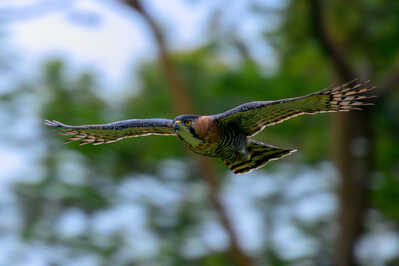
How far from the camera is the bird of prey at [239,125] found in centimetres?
323

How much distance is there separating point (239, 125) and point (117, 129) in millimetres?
695

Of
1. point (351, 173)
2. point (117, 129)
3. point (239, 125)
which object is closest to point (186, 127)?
point (239, 125)

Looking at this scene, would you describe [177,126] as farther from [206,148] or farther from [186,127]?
[206,148]

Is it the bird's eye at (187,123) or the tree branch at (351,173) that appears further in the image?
the tree branch at (351,173)

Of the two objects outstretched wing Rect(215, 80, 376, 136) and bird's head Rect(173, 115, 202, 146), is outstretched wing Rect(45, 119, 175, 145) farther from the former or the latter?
outstretched wing Rect(215, 80, 376, 136)

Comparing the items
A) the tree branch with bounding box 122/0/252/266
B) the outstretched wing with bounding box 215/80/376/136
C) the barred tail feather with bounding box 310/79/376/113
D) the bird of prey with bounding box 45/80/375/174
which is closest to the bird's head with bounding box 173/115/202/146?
the bird of prey with bounding box 45/80/375/174

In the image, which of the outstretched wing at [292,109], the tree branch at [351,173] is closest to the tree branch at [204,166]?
the tree branch at [351,173]

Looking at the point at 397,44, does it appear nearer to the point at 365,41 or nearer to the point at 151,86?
the point at 365,41

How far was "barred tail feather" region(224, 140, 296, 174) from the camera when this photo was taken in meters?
3.69

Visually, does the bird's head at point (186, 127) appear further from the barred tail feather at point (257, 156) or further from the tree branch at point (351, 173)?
the tree branch at point (351, 173)

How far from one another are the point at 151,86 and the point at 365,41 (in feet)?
20.4

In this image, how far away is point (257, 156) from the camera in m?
3.73

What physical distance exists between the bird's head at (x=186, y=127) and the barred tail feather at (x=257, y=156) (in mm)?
489

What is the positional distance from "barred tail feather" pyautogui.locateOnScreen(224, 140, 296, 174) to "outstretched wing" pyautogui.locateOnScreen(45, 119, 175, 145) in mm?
473
